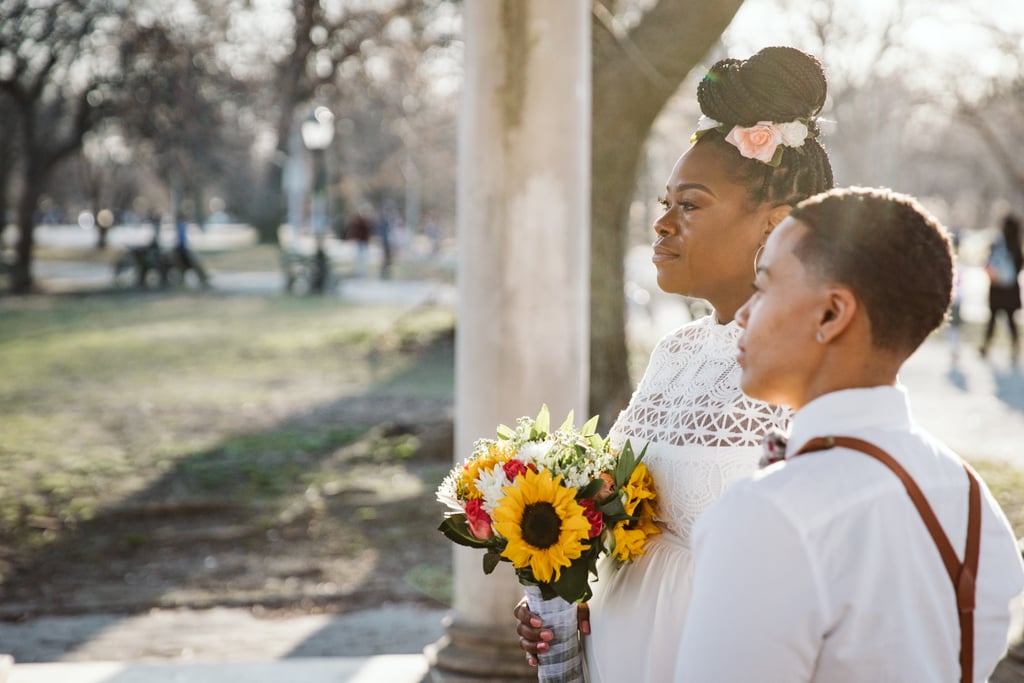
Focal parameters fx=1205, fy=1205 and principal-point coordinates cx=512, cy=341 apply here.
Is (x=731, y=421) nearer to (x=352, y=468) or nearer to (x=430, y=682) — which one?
(x=430, y=682)

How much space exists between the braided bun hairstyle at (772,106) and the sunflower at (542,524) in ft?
2.54

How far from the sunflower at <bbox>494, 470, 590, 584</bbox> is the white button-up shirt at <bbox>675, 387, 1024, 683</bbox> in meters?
0.66

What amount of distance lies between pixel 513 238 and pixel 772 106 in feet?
6.65

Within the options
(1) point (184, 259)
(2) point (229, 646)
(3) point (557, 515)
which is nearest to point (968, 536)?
(3) point (557, 515)

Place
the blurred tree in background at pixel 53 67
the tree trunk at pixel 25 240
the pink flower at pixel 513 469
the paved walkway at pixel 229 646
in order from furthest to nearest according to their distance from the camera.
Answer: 1. the tree trunk at pixel 25 240
2. the blurred tree in background at pixel 53 67
3. the paved walkway at pixel 229 646
4. the pink flower at pixel 513 469

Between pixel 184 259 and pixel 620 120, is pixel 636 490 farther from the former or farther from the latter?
pixel 184 259

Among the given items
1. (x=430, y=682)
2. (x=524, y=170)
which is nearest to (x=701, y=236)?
(x=524, y=170)

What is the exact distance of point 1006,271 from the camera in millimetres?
16844

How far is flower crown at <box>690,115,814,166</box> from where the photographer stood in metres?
2.51

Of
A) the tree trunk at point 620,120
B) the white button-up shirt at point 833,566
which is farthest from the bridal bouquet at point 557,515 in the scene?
the tree trunk at point 620,120

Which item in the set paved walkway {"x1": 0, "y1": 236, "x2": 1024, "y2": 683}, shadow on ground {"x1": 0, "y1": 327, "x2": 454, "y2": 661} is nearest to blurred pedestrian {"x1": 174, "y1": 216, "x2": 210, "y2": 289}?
shadow on ground {"x1": 0, "y1": 327, "x2": 454, "y2": 661}

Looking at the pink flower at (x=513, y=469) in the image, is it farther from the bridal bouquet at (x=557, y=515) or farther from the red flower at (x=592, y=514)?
the red flower at (x=592, y=514)

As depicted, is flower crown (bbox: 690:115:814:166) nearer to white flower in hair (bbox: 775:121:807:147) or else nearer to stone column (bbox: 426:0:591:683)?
white flower in hair (bbox: 775:121:807:147)

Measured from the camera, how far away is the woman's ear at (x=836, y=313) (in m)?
1.74
